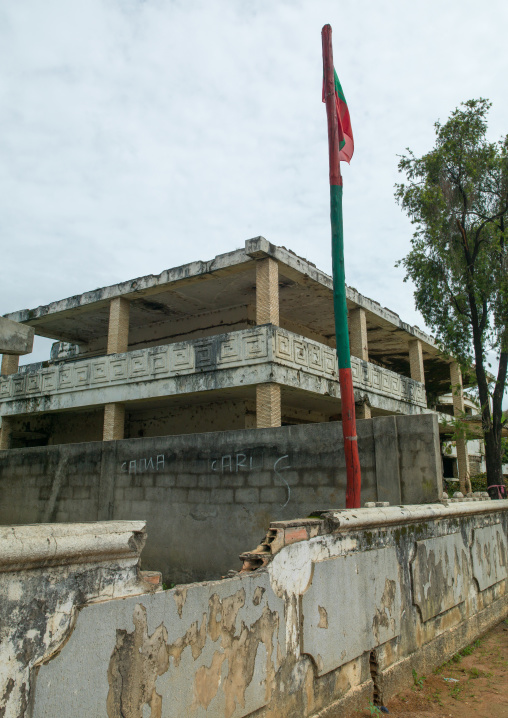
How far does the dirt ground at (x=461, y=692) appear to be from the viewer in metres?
4.04

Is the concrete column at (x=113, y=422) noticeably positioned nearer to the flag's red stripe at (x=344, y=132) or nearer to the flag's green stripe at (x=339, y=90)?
the flag's red stripe at (x=344, y=132)

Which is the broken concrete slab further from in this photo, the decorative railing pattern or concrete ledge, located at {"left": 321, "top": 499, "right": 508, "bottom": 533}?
the decorative railing pattern

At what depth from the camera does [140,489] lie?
773 cm

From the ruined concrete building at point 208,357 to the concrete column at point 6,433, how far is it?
0.10ft

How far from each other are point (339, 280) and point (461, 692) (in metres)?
3.88

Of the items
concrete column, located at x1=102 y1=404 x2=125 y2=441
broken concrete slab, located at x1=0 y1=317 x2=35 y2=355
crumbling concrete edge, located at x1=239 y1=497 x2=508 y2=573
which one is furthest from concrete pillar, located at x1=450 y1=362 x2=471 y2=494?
broken concrete slab, located at x1=0 y1=317 x2=35 y2=355

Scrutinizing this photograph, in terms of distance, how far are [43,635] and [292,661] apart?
1.70m

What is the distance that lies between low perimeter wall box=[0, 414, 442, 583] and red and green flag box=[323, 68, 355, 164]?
3.15 m

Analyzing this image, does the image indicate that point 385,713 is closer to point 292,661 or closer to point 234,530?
point 292,661

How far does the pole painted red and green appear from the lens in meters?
5.41

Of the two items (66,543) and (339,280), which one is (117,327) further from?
(66,543)

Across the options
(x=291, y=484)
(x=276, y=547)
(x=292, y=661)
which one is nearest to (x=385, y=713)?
(x=292, y=661)

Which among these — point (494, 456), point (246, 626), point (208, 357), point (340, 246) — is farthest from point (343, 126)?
point (494, 456)

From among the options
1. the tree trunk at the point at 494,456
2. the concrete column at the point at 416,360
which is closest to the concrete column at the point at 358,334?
the concrete column at the point at 416,360
